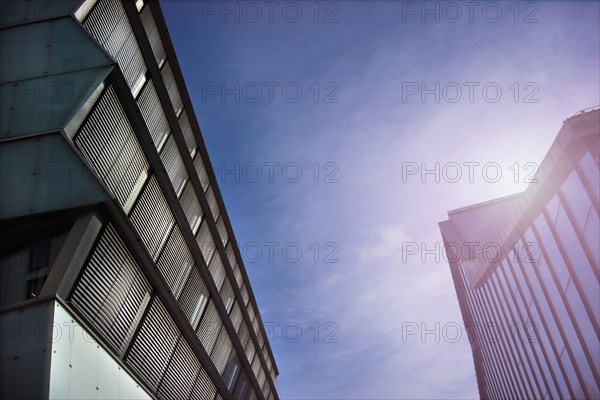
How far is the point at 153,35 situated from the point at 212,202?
6.27 meters

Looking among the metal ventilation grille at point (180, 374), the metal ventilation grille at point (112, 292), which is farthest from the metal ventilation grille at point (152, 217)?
the metal ventilation grille at point (180, 374)

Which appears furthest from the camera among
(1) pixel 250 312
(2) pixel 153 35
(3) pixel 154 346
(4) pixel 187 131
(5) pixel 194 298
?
(1) pixel 250 312

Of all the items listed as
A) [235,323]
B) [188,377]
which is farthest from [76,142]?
[235,323]

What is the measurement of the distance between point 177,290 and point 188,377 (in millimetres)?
3040

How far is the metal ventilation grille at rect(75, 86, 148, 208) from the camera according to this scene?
9562mm

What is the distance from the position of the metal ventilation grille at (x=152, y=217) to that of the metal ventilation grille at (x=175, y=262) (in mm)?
334

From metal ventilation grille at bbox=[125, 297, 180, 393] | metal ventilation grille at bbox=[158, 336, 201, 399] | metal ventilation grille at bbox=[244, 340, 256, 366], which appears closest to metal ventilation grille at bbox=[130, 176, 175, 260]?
metal ventilation grille at bbox=[125, 297, 180, 393]

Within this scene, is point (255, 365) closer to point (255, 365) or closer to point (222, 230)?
point (255, 365)

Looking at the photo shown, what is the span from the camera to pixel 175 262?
13266 millimetres

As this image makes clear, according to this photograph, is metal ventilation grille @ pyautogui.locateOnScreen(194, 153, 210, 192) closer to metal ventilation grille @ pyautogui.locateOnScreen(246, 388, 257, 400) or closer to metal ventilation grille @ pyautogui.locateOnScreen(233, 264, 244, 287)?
metal ventilation grille @ pyautogui.locateOnScreen(233, 264, 244, 287)

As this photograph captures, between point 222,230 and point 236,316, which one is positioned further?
point 236,316

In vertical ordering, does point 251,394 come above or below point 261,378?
below

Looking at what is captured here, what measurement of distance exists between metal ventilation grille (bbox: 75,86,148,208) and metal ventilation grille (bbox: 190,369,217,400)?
24.4 feet

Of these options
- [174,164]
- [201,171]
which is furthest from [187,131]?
[174,164]
